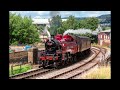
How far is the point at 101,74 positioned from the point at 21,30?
7.09 feet

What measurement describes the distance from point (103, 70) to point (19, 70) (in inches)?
76.1

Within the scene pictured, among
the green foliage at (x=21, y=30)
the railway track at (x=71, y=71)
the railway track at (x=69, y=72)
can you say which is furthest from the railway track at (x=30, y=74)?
the green foliage at (x=21, y=30)

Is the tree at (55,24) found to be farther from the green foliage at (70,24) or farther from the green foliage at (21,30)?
the green foliage at (21,30)

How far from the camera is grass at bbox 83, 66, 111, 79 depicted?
10.1m

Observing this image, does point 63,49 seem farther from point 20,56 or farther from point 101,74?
point 101,74

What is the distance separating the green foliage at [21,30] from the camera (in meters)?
10.2

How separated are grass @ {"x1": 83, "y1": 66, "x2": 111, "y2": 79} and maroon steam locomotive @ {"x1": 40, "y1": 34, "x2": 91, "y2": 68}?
2.26 ft

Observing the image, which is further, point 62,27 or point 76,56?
point 76,56

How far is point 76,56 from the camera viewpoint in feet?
36.4

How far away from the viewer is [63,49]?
1101 centimetres

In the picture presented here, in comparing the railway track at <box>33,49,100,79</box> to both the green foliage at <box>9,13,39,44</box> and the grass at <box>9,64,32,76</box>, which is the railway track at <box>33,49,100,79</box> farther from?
the green foliage at <box>9,13,39,44</box>
